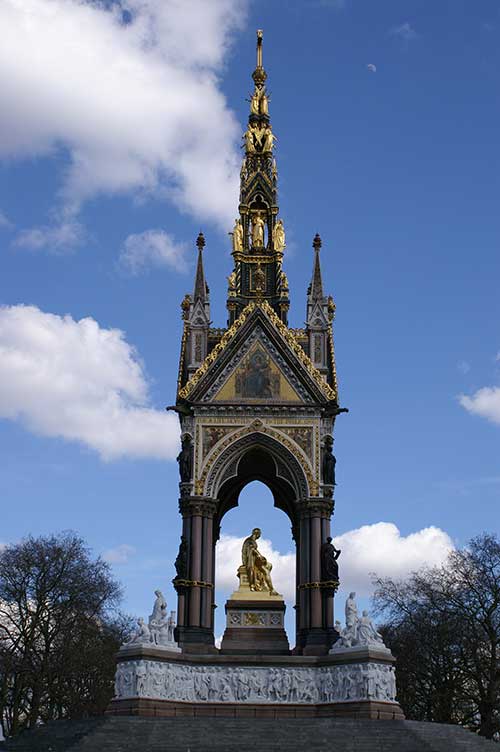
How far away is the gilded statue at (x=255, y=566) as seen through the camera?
33.8 metres

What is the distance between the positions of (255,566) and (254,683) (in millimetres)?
4084

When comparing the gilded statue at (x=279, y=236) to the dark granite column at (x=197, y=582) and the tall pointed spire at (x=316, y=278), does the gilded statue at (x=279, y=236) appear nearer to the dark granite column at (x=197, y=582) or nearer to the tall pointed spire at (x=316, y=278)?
the tall pointed spire at (x=316, y=278)

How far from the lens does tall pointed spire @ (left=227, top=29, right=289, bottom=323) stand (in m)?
36.8

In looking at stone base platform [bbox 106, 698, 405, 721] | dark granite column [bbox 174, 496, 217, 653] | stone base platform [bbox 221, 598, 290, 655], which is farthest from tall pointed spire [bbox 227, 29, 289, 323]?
stone base platform [bbox 106, 698, 405, 721]

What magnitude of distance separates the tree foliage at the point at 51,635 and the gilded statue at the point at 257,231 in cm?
1733

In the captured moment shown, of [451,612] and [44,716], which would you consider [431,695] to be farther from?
[44,716]

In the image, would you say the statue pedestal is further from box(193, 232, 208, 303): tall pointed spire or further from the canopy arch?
box(193, 232, 208, 303): tall pointed spire

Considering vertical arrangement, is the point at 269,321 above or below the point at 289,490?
above

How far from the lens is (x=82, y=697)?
4862cm

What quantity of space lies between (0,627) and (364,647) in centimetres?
2029

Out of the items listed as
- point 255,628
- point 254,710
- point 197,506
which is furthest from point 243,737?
point 197,506

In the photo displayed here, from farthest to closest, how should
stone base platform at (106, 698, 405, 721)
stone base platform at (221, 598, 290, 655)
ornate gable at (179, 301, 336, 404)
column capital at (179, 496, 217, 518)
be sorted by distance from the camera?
ornate gable at (179, 301, 336, 404), column capital at (179, 496, 217, 518), stone base platform at (221, 598, 290, 655), stone base platform at (106, 698, 405, 721)

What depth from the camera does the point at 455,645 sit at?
45.0m

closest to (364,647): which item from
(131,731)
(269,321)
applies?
(131,731)
